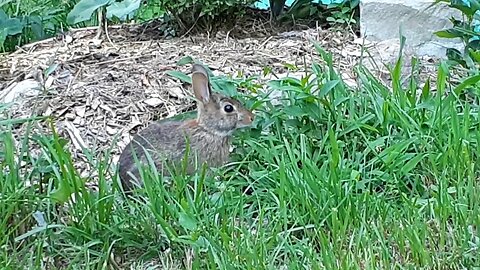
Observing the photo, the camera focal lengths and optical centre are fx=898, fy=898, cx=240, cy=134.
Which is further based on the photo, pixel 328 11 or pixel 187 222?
pixel 328 11

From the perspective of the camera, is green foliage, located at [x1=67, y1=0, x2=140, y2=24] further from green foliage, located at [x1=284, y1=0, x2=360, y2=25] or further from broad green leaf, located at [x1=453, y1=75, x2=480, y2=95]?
broad green leaf, located at [x1=453, y1=75, x2=480, y2=95]

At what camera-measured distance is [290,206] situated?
140 inches

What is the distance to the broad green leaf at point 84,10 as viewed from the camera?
6082 millimetres

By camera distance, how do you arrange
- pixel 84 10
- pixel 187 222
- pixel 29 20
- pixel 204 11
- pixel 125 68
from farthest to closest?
pixel 29 20 < pixel 84 10 < pixel 204 11 < pixel 125 68 < pixel 187 222

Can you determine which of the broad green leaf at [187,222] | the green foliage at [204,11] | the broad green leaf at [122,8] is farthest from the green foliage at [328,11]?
the broad green leaf at [187,222]

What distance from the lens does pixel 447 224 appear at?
11.1ft

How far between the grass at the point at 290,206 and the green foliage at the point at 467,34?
727mm

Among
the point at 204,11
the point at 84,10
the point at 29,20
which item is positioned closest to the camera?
the point at 204,11

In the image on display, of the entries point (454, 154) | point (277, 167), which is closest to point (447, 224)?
point (454, 154)

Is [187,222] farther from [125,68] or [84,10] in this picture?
[84,10]

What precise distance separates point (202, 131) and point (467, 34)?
156 cm

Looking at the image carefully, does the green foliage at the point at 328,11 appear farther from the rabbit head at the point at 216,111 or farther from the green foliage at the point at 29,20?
the rabbit head at the point at 216,111

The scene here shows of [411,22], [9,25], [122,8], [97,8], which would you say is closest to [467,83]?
[411,22]

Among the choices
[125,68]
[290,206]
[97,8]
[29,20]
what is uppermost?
[97,8]
